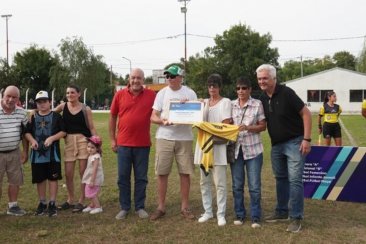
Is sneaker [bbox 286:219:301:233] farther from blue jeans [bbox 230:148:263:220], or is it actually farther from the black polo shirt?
the black polo shirt

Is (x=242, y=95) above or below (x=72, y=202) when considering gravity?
above

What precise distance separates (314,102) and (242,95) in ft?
141

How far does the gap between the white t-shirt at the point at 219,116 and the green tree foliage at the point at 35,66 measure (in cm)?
6311

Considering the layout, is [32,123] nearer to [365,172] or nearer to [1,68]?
[365,172]

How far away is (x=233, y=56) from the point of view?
4894 centimetres

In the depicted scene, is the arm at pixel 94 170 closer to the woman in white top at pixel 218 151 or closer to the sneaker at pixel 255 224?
the woman in white top at pixel 218 151

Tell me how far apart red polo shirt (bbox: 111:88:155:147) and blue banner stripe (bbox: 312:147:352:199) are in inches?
106

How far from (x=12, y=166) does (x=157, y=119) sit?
87.7 inches

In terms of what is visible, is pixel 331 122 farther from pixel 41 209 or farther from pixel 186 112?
pixel 41 209

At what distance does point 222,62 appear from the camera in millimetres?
48719

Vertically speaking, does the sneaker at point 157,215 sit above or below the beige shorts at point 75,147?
below

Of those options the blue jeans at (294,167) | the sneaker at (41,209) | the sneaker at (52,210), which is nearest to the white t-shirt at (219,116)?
the blue jeans at (294,167)

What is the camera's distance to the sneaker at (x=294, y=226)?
5.59 meters

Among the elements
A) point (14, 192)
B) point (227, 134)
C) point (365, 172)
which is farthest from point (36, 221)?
point (365, 172)
